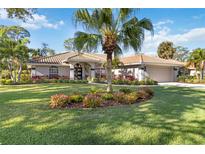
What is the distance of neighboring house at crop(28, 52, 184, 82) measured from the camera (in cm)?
2515

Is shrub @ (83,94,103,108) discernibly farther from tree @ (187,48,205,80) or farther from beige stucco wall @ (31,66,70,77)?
tree @ (187,48,205,80)

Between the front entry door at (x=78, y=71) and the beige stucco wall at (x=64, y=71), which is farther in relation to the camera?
the front entry door at (x=78, y=71)

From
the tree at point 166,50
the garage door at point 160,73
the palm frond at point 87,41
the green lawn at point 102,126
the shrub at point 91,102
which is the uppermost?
the tree at point 166,50

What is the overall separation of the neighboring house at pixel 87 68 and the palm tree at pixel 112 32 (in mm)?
13493

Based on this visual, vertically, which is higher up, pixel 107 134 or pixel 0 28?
pixel 0 28

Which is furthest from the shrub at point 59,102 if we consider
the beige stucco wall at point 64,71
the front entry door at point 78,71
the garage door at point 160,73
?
the garage door at point 160,73

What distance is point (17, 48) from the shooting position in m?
21.6

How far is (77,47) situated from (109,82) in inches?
105

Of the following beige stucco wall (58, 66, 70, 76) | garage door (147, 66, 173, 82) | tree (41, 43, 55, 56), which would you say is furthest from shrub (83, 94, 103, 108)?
tree (41, 43, 55, 56)

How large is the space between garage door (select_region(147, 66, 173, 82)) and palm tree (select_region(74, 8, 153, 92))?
17832mm

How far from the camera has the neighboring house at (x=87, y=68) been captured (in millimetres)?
25147

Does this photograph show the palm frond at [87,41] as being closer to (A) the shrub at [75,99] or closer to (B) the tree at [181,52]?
(A) the shrub at [75,99]
